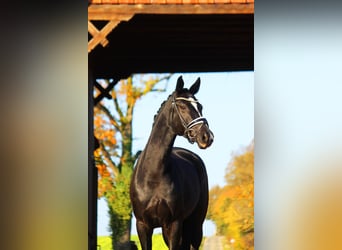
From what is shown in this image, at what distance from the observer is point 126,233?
13.2ft

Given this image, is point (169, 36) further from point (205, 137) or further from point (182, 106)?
point (205, 137)

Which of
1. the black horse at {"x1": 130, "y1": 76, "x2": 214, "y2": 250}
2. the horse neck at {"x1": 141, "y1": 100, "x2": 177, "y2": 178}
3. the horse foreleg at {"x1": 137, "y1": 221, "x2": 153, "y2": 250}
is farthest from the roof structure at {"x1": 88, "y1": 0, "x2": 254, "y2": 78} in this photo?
the horse foreleg at {"x1": 137, "y1": 221, "x2": 153, "y2": 250}

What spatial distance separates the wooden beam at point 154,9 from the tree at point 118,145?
1.16 meters

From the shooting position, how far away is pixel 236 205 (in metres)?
4.14

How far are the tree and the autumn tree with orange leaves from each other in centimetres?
60

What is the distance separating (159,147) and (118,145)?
130 centimetres

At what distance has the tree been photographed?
409 centimetres

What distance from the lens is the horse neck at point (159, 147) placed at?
9.68ft

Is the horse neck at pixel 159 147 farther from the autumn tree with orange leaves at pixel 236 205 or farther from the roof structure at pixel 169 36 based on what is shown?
the autumn tree with orange leaves at pixel 236 205

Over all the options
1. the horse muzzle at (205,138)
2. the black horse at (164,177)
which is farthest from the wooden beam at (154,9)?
the horse muzzle at (205,138)
